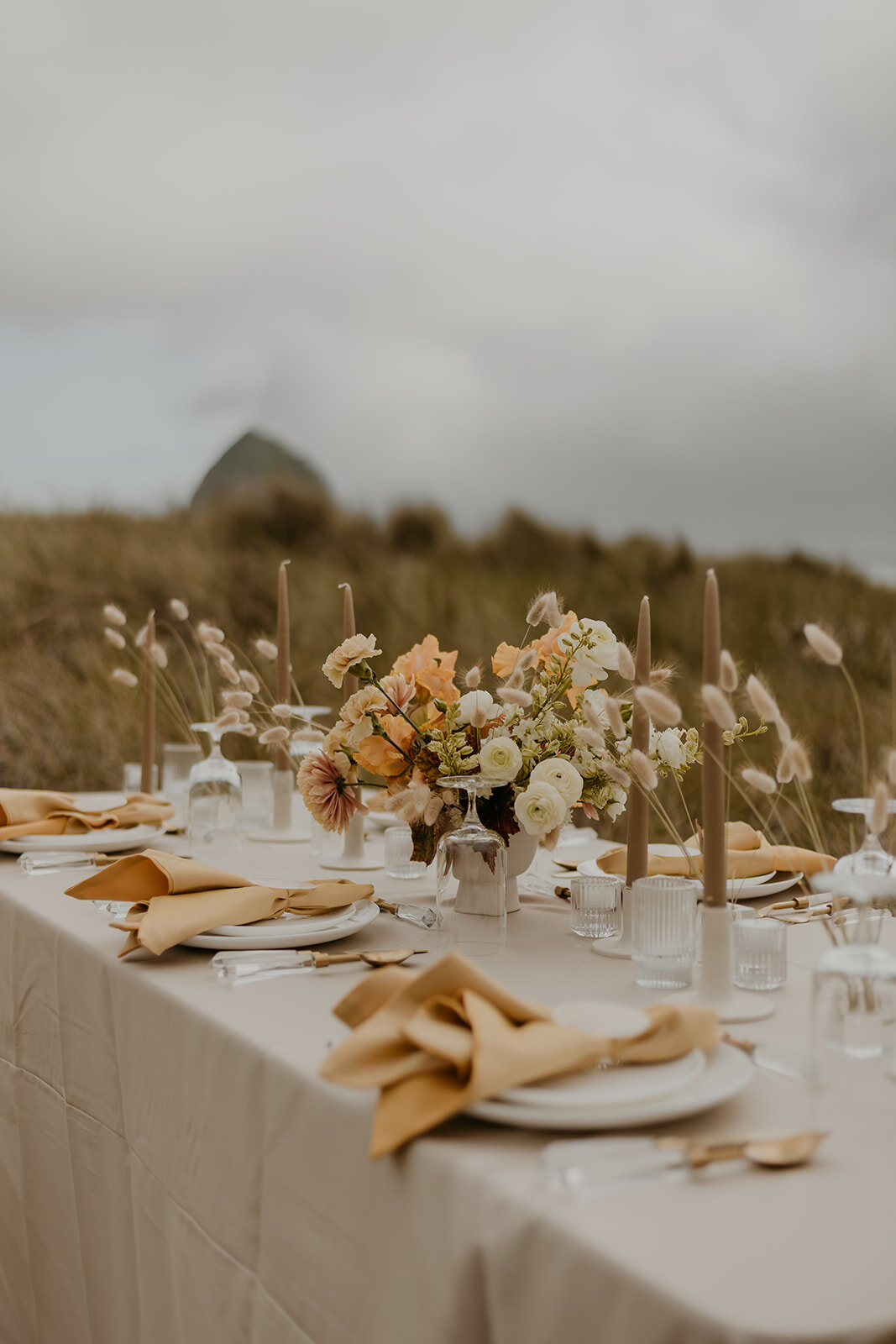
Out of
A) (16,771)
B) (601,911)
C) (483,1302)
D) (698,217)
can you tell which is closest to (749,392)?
(698,217)

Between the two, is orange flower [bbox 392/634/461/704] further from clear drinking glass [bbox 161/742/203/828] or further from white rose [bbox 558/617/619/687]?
clear drinking glass [bbox 161/742/203/828]

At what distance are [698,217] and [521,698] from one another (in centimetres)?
725

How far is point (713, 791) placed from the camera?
3.05ft

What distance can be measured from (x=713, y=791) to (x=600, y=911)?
320 millimetres

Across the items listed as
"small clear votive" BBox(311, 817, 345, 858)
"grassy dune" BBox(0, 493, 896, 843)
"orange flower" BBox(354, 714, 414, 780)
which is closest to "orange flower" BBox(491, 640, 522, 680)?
"orange flower" BBox(354, 714, 414, 780)

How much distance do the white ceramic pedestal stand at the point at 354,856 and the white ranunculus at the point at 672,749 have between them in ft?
1.74

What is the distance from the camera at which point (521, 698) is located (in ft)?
3.42

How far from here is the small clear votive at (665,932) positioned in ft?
3.22

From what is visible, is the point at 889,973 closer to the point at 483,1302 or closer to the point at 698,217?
the point at 483,1302

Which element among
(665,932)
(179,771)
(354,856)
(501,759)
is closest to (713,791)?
(665,932)

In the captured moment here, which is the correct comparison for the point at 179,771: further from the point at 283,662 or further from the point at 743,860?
the point at 743,860

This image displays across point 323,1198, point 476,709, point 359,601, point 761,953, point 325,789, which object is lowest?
point 323,1198

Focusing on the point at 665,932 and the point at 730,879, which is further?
the point at 730,879

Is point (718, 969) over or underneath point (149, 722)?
underneath
